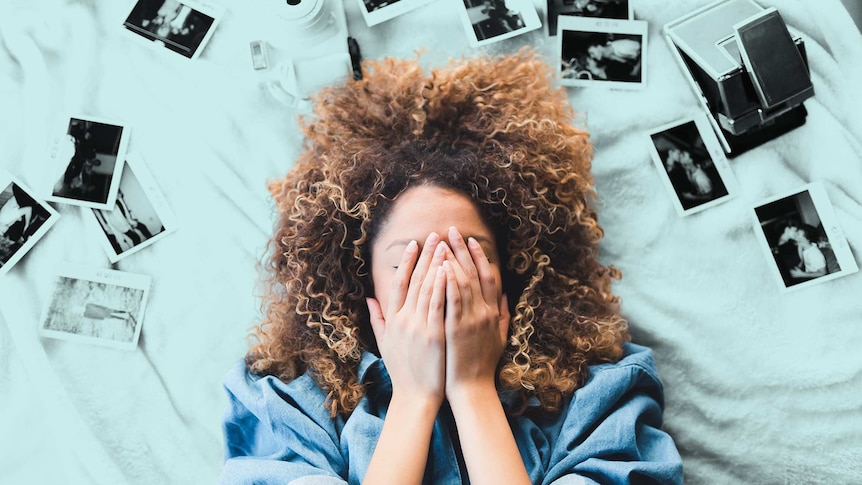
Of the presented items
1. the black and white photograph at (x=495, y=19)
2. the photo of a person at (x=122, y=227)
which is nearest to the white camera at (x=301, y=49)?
the black and white photograph at (x=495, y=19)

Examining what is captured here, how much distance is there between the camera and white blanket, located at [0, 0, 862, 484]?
45.7 inches

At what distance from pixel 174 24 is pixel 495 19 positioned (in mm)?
556

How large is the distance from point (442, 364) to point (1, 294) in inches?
31.2

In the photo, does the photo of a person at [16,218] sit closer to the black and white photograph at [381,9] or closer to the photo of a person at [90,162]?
the photo of a person at [90,162]

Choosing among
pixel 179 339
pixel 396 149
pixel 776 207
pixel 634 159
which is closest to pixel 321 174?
pixel 396 149

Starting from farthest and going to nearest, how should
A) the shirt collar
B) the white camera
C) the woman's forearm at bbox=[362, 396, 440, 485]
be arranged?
the white camera < the shirt collar < the woman's forearm at bbox=[362, 396, 440, 485]

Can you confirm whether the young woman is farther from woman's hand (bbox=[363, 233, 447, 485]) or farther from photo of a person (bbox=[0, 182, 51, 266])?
photo of a person (bbox=[0, 182, 51, 266])

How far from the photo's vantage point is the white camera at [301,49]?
3.75ft

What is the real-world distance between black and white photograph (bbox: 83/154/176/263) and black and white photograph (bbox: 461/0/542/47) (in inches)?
23.7

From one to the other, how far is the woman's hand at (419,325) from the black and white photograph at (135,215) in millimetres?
485

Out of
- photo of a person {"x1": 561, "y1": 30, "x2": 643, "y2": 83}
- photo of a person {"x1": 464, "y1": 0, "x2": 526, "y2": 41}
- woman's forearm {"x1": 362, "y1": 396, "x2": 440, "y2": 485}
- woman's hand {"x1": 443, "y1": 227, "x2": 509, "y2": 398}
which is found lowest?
woman's forearm {"x1": 362, "y1": 396, "x2": 440, "y2": 485}

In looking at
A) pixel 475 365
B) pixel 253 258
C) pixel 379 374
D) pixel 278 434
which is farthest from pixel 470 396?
pixel 253 258

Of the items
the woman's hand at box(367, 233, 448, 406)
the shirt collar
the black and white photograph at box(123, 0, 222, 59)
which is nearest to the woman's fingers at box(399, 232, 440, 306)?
the woman's hand at box(367, 233, 448, 406)

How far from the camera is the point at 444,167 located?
1.00 metres
